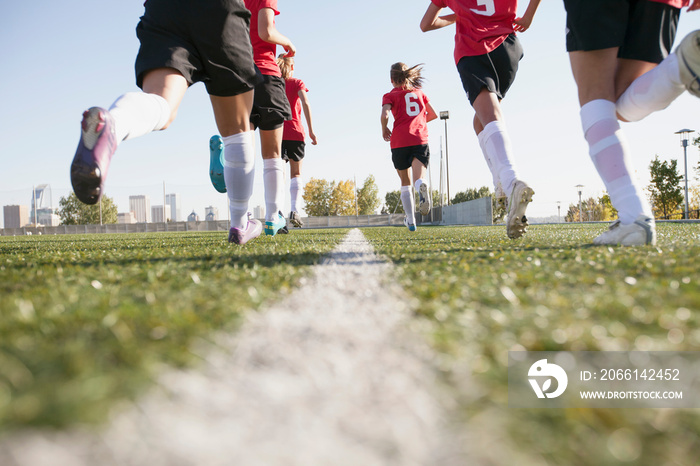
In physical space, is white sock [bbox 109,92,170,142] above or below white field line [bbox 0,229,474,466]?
above

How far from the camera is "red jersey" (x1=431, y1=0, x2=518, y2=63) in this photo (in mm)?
3732

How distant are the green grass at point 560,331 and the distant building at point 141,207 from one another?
4590 centimetres

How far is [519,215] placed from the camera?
3.28 meters

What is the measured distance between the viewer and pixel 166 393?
0.56 m

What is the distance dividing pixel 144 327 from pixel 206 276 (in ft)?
2.56

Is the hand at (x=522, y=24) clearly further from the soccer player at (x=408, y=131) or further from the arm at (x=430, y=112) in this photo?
the arm at (x=430, y=112)

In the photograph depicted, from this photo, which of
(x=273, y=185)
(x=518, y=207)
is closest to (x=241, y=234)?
(x=273, y=185)

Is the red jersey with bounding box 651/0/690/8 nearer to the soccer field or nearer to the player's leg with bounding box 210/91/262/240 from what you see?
the soccer field

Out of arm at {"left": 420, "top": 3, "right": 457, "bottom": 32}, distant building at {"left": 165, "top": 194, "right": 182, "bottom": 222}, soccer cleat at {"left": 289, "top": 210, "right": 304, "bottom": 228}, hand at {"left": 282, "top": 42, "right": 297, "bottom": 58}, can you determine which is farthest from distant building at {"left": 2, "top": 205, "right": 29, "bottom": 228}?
arm at {"left": 420, "top": 3, "right": 457, "bottom": 32}

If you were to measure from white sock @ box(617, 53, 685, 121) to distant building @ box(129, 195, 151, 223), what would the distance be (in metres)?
45.2

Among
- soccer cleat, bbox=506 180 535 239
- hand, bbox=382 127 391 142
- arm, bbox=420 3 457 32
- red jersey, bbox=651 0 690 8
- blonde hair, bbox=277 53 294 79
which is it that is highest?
blonde hair, bbox=277 53 294 79

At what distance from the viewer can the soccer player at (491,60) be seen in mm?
3691

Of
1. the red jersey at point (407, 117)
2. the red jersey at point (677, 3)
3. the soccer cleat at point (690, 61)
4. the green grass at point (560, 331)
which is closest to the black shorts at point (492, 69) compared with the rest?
the red jersey at point (677, 3)

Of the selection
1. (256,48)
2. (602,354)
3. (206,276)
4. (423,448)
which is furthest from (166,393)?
(256,48)
